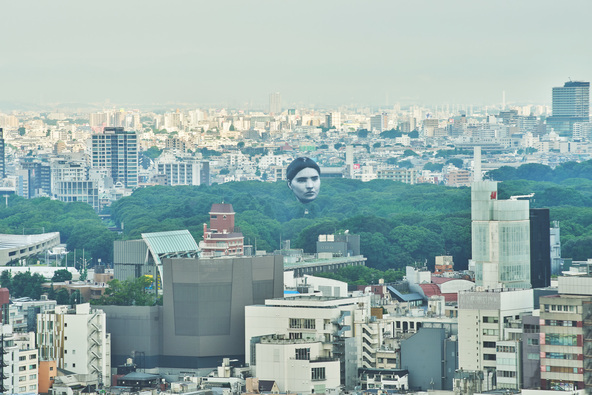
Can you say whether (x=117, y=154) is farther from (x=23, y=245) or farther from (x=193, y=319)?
(x=193, y=319)

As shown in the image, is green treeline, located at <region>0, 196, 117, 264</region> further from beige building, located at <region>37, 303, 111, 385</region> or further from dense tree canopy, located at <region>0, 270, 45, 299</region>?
beige building, located at <region>37, 303, 111, 385</region>

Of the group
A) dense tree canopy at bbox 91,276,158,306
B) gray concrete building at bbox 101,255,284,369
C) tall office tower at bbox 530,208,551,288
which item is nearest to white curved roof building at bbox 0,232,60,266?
dense tree canopy at bbox 91,276,158,306

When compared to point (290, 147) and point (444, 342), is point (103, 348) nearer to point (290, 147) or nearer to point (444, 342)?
point (444, 342)

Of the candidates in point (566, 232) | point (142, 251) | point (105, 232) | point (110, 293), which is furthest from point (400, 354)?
point (105, 232)

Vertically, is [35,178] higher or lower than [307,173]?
higher

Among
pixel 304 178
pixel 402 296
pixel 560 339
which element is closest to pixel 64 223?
pixel 304 178

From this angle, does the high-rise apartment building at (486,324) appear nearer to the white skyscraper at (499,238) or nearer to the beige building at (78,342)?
the beige building at (78,342)

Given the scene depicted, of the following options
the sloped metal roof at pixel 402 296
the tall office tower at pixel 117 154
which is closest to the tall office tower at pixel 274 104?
the tall office tower at pixel 117 154
